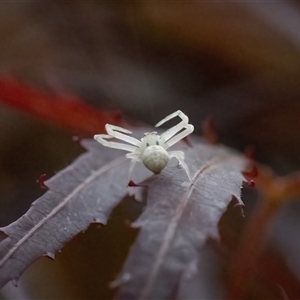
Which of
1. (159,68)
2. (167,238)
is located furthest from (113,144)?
(159,68)

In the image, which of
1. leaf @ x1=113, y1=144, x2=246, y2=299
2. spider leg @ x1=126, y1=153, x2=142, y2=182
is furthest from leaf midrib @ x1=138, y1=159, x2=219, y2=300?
spider leg @ x1=126, y1=153, x2=142, y2=182

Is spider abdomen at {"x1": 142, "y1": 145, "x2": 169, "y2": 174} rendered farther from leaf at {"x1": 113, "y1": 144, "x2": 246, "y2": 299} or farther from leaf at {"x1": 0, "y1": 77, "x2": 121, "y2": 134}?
leaf at {"x1": 0, "y1": 77, "x2": 121, "y2": 134}

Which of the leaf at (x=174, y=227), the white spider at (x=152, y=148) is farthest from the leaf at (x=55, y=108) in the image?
the leaf at (x=174, y=227)

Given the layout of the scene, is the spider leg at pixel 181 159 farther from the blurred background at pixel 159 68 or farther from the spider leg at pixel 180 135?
the blurred background at pixel 159 68

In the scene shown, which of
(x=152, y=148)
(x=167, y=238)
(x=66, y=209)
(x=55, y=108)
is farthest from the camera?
(x=55, y=108)

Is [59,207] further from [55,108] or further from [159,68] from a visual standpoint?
[159,68]

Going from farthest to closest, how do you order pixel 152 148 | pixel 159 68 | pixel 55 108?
pixel 159 68, pixel 55 108, pixel 152 148

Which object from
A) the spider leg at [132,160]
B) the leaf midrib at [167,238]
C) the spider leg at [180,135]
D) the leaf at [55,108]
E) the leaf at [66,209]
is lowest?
the leaf midrib at [167,238]
